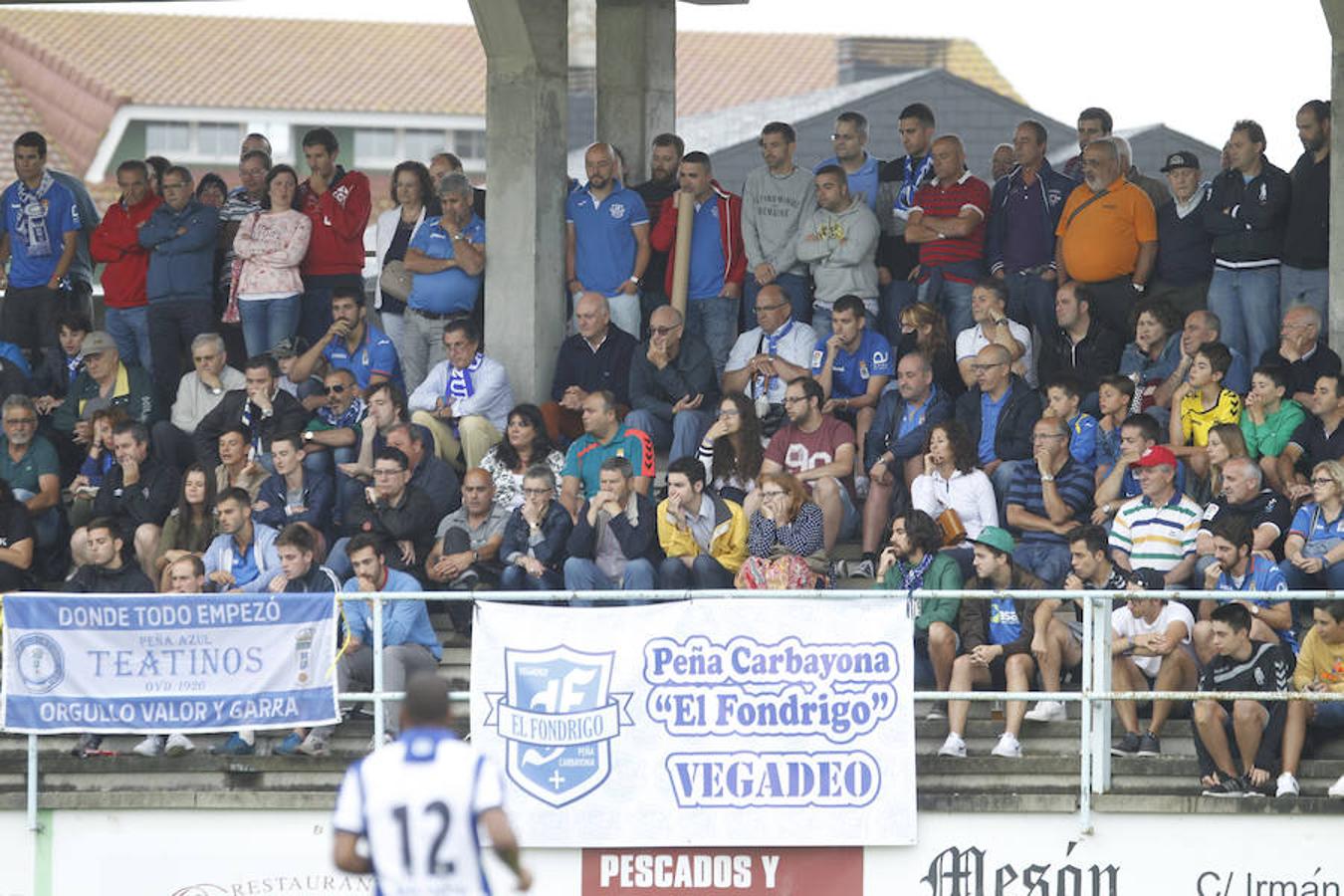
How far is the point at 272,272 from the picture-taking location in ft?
55.6

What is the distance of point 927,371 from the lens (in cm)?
1525

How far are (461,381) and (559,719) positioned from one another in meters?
3.66

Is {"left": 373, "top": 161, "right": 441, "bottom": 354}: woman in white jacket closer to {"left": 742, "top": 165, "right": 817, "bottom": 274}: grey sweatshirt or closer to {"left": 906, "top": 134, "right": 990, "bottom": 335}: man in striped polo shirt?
{"left": 742, "top": 165, "right": 817, "bottom": 274}: grey sweatshirt

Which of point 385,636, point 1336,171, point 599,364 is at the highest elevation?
point 1336,171

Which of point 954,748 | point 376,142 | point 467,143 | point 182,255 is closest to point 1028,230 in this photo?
point 954,748

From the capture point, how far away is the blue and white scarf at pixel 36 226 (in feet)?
59.6

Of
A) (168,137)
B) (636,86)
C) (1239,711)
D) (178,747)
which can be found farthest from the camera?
(168,137)

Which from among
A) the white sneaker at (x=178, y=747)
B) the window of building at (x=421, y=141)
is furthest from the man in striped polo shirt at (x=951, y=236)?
the window of building at (x=421, y=141)

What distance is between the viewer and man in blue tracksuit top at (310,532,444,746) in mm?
13602

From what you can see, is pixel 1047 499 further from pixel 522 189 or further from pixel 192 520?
pixel 192 520

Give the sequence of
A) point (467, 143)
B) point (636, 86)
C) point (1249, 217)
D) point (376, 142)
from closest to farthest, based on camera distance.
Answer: point (1249, 217) < point (636, 86) < point (376, 142) < point (467, 143)

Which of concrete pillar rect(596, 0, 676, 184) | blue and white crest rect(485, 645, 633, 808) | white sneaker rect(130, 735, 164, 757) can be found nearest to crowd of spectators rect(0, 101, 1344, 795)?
white sneaker rect(130, 735, 164, 757)

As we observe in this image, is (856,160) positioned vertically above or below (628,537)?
above

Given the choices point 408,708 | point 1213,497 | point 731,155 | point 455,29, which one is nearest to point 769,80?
point 455,29
